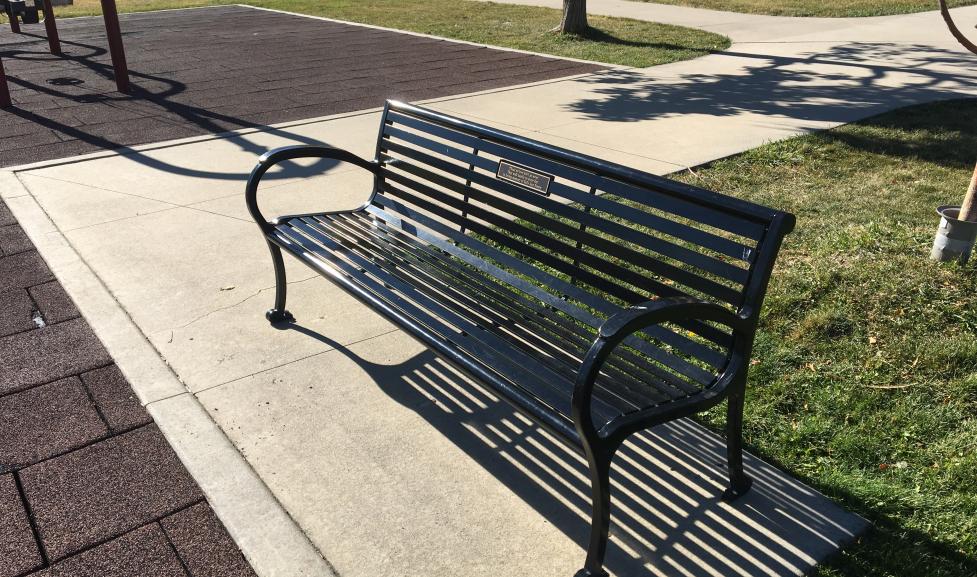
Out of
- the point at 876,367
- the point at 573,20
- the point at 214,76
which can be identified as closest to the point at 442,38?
the point at 573,20

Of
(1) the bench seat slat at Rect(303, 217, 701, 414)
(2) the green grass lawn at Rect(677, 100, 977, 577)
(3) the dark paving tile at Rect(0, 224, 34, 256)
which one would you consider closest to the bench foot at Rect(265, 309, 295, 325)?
(1) the bench seat slat at Rect(303, 217, 701, 414)

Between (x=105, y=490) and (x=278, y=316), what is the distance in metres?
1.38

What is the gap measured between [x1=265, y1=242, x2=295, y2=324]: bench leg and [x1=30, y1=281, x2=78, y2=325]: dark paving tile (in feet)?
3.44

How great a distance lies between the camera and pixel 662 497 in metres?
2.94

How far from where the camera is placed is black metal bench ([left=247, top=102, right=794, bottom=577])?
2.49m

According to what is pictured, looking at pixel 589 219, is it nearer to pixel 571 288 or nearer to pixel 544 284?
pixel 571 288

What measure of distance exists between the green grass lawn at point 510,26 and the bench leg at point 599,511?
9754 mm

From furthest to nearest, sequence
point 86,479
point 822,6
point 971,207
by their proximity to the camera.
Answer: point 822,6, point 971,207, point 86,479

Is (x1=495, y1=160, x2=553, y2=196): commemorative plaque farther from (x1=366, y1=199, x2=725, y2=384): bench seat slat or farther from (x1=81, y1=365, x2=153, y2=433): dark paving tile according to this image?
(x1=81, y1=365, x2=153, y2=433): dark paving tile

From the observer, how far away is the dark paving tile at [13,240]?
505 cm

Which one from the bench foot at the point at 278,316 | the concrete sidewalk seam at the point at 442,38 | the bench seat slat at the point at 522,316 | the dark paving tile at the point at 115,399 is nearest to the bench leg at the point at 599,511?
the bench seat slat at the point at 522,316

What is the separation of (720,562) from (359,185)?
169 inches

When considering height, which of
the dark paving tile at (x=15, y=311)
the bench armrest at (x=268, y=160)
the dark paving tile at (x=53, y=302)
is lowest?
the dark paving tile at (x=15, y=311)

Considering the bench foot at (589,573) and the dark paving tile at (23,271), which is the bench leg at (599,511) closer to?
the bench foot at (589,573)
